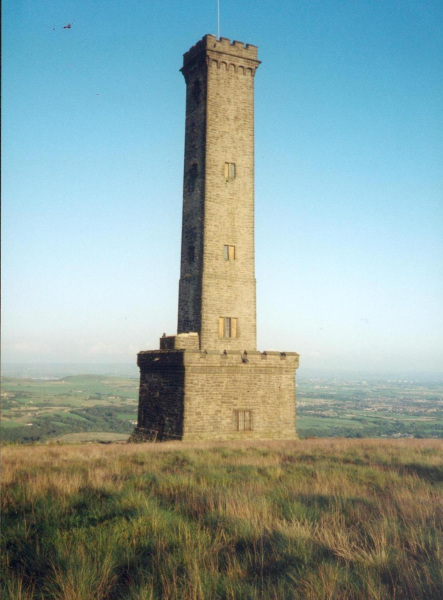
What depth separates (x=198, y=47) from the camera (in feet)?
71.7

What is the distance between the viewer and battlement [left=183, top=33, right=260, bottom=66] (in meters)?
21.3

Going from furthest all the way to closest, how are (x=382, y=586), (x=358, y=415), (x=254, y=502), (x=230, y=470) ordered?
(x=358, y=415) → (x=230, y=470) → (x=254, y=502) → (x=382, y=586)

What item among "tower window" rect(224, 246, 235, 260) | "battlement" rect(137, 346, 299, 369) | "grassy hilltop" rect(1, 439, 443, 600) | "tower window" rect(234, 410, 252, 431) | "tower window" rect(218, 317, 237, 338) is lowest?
"tower window" rect(234, 410, 252, 431)

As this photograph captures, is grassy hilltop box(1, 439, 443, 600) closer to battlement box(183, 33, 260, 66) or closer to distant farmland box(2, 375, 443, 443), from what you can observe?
battlement box(183, 33, 260, 66)

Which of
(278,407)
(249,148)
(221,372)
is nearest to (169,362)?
(221,372)

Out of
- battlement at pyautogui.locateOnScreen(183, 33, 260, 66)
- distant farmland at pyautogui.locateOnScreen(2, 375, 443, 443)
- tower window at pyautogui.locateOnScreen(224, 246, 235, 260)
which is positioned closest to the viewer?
tower window at pyautogui.locateOnScreen(224, 246, 235, 260)

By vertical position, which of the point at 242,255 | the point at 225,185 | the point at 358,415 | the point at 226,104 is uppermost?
the point at 226,104

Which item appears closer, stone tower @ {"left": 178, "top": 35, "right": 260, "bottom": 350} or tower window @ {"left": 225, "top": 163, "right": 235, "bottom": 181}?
stone tower @ {"left": 178, "top": 35, "right": 260, "bottom": 350}

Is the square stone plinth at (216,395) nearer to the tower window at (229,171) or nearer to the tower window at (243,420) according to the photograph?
the tower window at (243,420)

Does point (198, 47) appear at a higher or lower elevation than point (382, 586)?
higher

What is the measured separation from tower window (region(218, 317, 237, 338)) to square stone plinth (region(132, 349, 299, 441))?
1.16 meters

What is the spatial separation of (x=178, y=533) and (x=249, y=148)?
19.5 metres

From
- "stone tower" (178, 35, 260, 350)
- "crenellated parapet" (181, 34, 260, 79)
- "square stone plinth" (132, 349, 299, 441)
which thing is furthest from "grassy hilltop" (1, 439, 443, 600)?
"crenellated parapet" (181, 34, 260, 79)

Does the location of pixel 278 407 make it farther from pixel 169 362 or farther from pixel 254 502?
pixel 254 502
